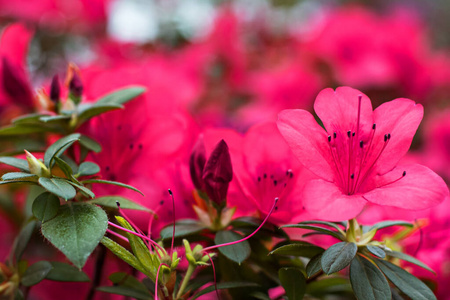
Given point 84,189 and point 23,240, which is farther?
point 23,240

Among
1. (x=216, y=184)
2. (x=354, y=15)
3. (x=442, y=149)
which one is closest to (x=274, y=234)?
(x=216, y=184)

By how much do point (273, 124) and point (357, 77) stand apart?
1.10m

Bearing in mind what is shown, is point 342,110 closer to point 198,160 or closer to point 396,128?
point 396,128

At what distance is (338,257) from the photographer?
552 mm

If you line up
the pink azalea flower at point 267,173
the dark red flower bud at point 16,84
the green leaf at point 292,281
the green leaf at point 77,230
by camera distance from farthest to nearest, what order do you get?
the dark red flower bud at point 16,84
the pink azalea flower at point 267,173
the green leaf at point 292,281
the green leaf at point 77,230

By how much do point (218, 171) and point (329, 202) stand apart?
0.52 ft

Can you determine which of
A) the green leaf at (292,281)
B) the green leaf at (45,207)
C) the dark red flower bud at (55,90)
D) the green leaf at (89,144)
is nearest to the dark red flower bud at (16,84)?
the dark red flower bud at (55,90)

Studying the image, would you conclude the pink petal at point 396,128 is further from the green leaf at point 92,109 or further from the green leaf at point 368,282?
the green leaf at point 92,109

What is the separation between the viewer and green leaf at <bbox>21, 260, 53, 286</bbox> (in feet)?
2.04

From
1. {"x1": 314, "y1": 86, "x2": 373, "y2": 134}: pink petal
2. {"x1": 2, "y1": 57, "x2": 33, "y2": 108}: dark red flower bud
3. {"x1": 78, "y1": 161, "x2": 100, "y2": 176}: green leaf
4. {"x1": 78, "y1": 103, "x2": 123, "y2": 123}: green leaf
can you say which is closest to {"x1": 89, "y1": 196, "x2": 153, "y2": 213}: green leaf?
{"x1": 78, "y1": 161, "x2": 100, "y2": 176}: green leaf

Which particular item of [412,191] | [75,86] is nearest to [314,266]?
[412,191]

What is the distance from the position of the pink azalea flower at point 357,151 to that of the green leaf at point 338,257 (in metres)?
0.06

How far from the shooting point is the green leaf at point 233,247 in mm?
576

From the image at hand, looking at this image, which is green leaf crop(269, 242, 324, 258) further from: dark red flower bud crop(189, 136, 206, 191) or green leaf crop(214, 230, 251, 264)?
dark red flower bud crop(189, 136, 206, 191)
